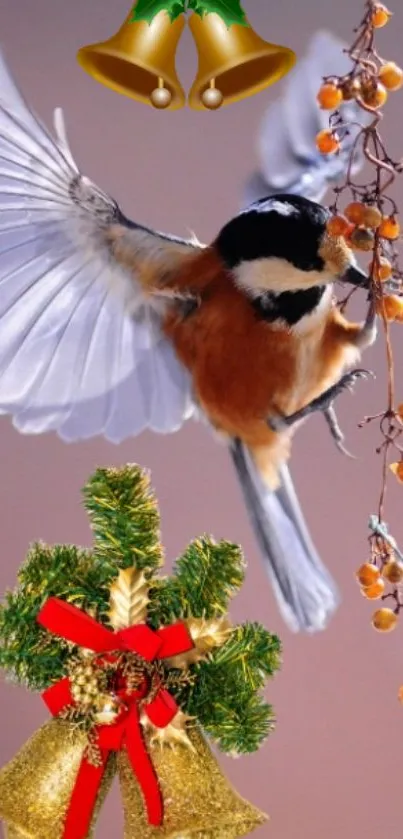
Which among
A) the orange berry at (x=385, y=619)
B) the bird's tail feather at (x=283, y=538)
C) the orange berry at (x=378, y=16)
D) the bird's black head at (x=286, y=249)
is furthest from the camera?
the bird's tail feather at (x=283, y=538)

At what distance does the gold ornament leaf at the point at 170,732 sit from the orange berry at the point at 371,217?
338mm

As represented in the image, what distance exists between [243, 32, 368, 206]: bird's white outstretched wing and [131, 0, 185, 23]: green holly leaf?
0.23m

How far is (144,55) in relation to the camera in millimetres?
674

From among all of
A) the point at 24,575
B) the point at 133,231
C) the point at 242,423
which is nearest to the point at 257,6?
the point at 133,231

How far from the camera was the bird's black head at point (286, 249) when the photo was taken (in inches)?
32.0

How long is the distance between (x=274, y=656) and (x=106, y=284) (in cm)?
34

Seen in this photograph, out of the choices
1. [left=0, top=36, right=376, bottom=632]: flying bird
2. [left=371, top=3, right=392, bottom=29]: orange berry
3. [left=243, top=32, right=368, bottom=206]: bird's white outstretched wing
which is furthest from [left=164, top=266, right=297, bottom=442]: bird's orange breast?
[left=371, top=3, right=392, bottom=29]: orange berry

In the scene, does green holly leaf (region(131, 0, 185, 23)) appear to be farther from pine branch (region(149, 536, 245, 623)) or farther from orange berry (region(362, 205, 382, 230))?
pine branch (region(149, 536, 245, 623))

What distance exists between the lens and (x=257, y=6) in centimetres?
101

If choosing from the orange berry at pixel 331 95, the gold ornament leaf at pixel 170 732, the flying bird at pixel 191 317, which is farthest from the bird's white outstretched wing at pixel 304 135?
the gold ornament leaf at pixel 170 732

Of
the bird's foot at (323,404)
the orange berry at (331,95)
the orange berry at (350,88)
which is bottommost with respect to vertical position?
the bird's foot at (323,404)

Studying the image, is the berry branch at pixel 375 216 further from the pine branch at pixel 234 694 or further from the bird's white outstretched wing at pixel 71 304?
the bird's white outstretched wing at pixel 71 304

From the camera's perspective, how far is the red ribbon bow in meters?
0.70

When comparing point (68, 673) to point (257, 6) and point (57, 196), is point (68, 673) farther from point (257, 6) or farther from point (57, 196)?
point (257, 6)
